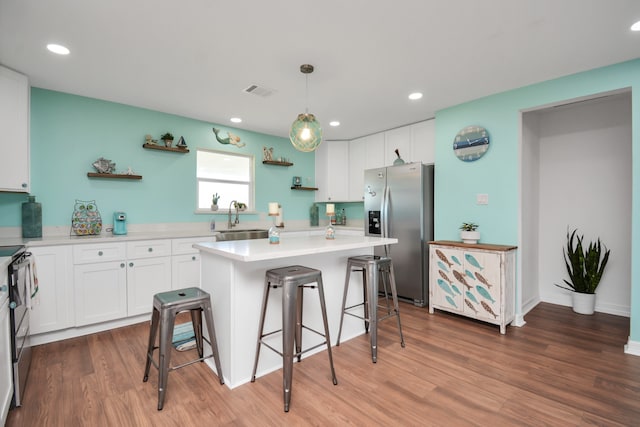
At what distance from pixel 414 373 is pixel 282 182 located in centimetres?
369

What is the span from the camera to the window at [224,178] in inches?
174

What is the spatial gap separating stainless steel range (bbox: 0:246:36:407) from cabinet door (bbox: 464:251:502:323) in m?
3.68

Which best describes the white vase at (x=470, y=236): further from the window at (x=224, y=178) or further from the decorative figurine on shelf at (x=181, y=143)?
the decorative figurine on shelf at (x=181, y=143)

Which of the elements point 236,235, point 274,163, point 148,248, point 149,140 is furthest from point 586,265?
point 149,140

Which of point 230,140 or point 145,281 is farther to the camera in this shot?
point 230,140

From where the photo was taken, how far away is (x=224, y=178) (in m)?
4.62

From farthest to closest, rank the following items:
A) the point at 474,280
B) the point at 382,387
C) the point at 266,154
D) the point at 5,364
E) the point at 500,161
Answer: the point at 266,154 → the point at 500,161 → the point at 474,280 → the point at 382,387 → the point at 5,364

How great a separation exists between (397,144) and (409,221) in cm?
133

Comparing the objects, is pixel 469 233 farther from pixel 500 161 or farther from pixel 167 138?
pixel 167 138

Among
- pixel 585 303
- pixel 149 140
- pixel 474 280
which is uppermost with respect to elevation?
pixel 149 140

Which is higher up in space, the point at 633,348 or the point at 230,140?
the point at 230,140

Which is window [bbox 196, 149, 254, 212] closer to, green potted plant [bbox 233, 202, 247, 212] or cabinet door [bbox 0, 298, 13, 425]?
green potted plant [bbox 233, 202, 247, 212]

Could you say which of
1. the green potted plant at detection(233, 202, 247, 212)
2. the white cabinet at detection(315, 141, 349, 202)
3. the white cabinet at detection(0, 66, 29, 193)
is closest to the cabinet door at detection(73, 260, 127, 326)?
the white cabinet at detection(0, 66, 29, 193)

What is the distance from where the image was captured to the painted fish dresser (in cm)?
305
